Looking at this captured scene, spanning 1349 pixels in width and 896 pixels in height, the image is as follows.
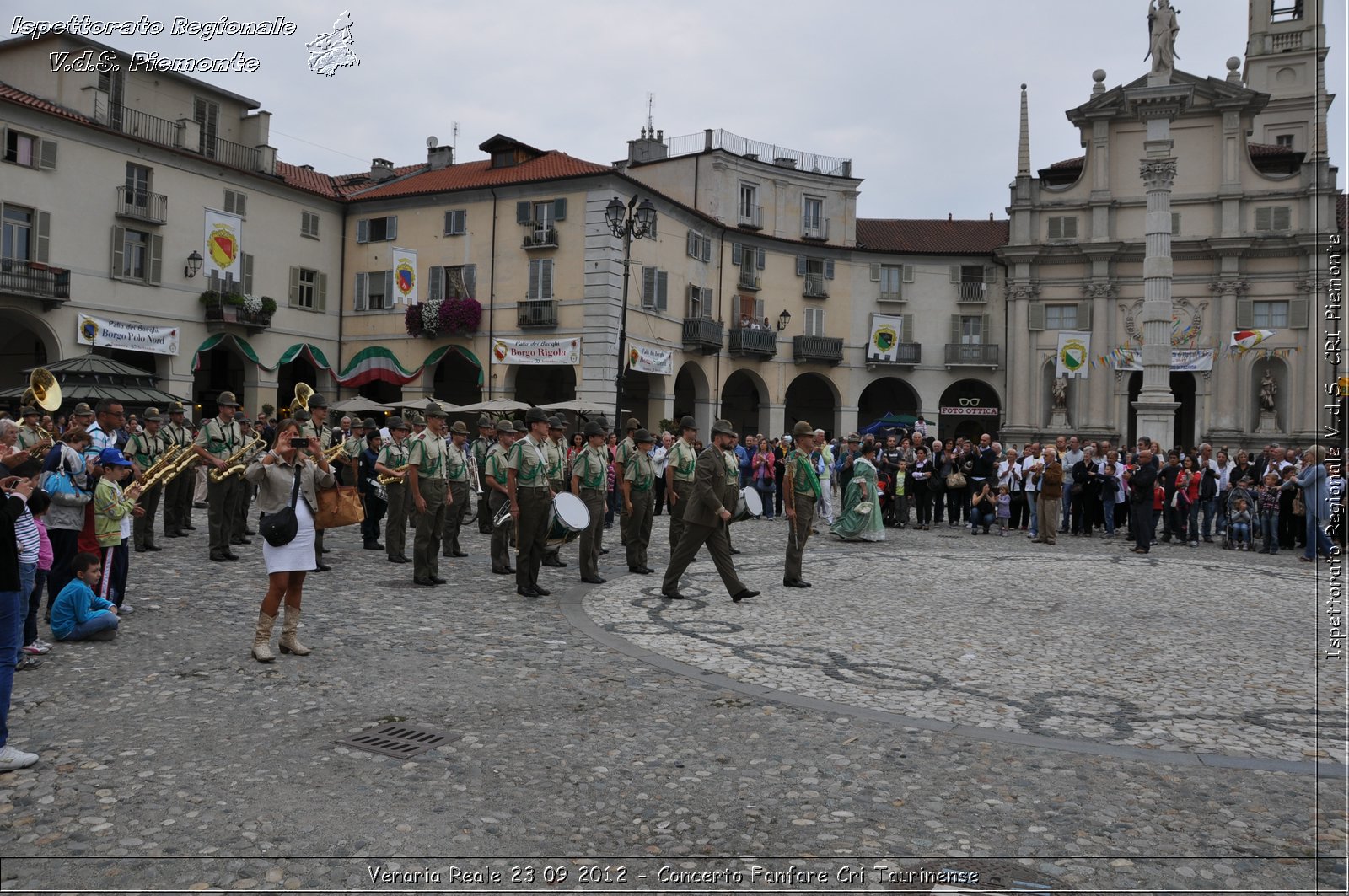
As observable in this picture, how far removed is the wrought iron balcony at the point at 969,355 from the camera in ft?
154

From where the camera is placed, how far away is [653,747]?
18.6ft

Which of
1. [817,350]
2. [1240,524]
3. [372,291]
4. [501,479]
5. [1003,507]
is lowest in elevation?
[1240,524]

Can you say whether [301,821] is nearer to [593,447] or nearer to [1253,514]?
[593,447]

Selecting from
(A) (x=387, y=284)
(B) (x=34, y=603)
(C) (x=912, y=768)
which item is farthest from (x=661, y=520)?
(A) (x=387, y=284)

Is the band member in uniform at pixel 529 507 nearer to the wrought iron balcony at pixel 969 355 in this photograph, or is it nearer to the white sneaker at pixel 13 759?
the white sneaker at pixel 13 759

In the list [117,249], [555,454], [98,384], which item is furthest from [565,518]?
[117,249]

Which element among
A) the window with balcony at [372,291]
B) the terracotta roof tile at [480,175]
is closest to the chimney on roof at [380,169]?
the terracotta roof tile at [480,175]

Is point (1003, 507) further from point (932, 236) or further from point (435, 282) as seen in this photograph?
point (932, 236)

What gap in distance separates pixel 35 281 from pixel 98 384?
971 centimetres

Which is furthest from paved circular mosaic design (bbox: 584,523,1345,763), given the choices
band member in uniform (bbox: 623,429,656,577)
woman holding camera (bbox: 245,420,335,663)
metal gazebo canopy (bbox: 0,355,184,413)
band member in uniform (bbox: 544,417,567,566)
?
metal gazebo canopy (bbox: 0,355,184,413)

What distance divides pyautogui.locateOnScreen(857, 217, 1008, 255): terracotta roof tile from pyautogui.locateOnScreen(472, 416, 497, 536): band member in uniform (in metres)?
31.9

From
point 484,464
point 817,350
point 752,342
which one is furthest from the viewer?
point 817,350

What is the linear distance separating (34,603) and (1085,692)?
7.92 metres

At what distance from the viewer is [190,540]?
48.9 feet
